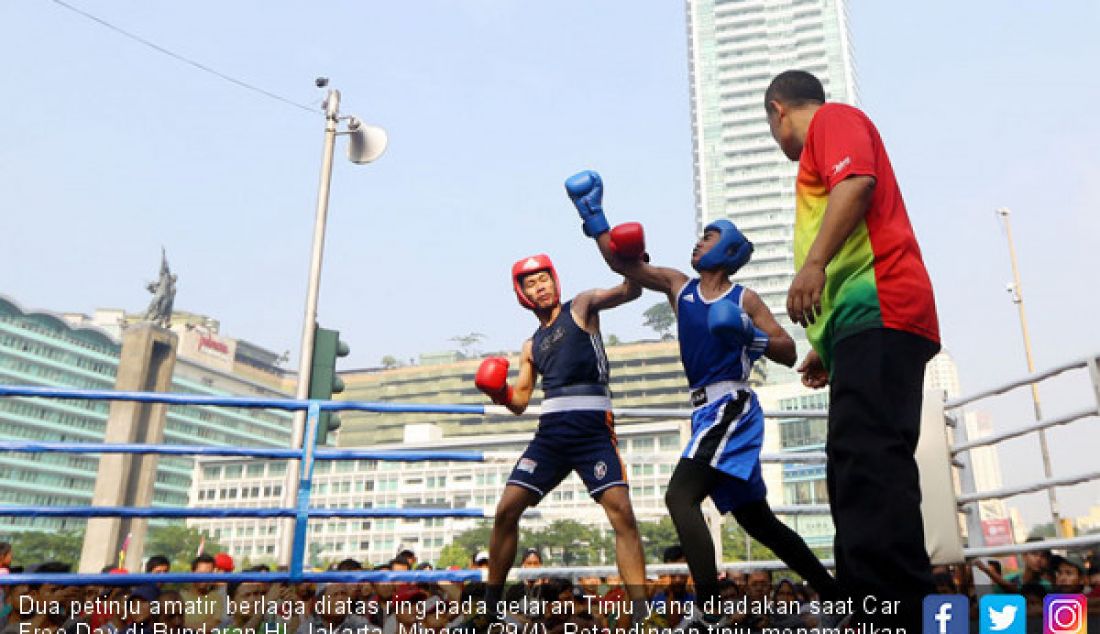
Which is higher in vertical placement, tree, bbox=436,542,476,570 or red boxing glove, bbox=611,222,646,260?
red boxing glove, bbox=611,222,646,260

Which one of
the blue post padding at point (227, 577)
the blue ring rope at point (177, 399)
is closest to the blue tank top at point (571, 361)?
the blue ring rope at point (177, 399)

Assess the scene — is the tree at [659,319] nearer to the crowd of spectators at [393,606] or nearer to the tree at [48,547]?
the tree at [48,547]

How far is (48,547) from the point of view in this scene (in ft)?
261

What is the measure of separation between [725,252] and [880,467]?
199 centimetres

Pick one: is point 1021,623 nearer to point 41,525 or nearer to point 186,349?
point 41,525

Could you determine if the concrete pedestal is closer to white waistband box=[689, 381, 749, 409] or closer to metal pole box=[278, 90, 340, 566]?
metal pole box=[278, 90, 340, 566]

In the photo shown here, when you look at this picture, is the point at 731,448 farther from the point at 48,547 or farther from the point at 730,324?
the point at 48,547

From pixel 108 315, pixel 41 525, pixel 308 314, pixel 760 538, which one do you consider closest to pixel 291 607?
pixel 760 538

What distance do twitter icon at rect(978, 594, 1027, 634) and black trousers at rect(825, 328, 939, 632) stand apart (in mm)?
385

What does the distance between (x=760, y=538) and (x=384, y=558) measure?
10726cm

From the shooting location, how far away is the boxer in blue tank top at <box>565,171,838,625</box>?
3404 mm

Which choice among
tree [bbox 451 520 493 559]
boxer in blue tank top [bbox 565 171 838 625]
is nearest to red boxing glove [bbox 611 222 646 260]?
boxer in blue tank top [bbox 565 171 838 625]

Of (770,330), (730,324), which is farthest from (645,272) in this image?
(730,324)

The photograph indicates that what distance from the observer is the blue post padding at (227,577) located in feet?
13.5
